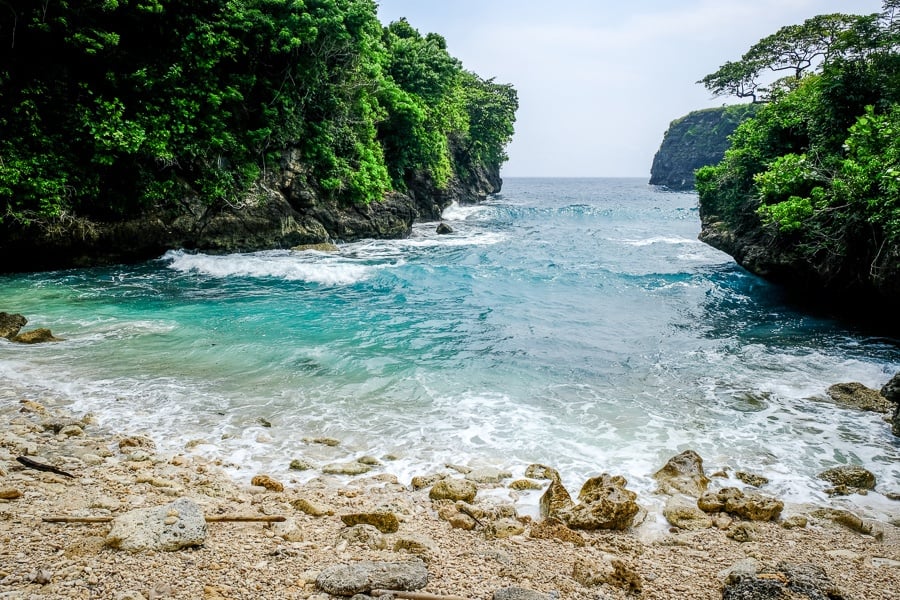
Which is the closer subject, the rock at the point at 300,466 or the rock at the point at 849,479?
the rock at the point at 849,479

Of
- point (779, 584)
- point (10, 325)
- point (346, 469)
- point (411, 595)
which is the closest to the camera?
point (411, 595)

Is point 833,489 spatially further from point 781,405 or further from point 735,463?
point 781,405

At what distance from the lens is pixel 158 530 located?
13.3 ft

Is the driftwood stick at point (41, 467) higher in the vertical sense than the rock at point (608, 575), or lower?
higher

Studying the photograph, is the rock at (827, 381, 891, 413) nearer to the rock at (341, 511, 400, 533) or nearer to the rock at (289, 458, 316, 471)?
the rock at (341, 511, 400, 533)

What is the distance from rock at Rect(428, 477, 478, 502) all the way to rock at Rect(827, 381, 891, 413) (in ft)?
23.7

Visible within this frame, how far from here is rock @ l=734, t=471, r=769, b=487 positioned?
20.4 ft

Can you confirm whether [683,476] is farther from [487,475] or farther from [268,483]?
[268,483]

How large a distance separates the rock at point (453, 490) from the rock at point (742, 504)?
258 cm

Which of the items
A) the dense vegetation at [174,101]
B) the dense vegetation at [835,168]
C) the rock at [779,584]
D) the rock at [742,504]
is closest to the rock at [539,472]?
the rock at [742,504]

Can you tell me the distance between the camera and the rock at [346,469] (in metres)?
6.21

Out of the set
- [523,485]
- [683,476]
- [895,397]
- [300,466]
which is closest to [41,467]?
[300,466]

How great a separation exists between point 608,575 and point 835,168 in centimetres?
1426

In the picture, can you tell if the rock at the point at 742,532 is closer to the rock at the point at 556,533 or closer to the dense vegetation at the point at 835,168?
the rock at the point at 556,533
